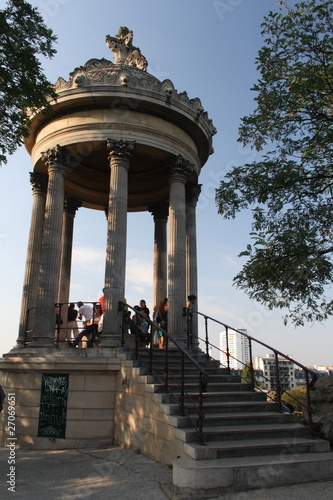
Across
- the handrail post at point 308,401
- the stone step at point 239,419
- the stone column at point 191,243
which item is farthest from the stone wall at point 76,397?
the handrail post at point 308,401

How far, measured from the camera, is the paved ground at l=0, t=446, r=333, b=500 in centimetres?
564

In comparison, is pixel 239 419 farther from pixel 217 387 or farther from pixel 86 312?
pixel 86 312

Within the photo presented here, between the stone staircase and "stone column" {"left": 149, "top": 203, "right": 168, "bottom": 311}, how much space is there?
795 cm

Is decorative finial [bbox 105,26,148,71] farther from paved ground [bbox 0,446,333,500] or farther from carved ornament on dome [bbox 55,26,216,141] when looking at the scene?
paved ground [bbox 0,446,333,500]

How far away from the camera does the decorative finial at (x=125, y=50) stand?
15.7 metres

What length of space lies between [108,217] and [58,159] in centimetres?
275

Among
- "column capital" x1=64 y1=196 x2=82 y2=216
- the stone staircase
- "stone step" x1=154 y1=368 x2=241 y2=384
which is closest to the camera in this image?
the stone staircase

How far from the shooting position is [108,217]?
41.9 ft

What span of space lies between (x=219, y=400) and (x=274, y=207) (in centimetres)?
481

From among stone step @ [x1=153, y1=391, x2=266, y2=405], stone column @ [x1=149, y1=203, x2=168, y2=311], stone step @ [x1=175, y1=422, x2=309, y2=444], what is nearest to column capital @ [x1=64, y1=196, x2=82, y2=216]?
stone column @ [x1=149, y1=203, x2=168, y2=311]

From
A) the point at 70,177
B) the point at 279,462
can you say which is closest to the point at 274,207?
the point at 279,462

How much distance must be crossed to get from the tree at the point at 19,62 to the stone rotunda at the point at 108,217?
187 cm

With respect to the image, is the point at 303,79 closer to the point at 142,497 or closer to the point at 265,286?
the point at 265,286

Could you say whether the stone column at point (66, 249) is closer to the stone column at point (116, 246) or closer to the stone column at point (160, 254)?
the stone column at point (160, 254)
